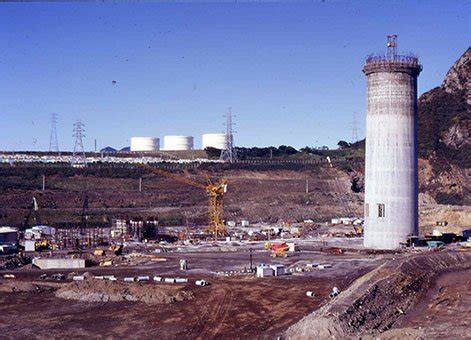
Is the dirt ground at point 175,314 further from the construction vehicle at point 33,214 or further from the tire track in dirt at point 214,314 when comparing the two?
the construction vehicle at point 33,214

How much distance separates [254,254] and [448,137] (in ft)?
229

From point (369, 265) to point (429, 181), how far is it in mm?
61803

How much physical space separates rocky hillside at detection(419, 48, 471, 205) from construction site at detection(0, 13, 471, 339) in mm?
948

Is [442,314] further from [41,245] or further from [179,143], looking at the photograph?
[179,143]

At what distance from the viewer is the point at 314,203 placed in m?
101

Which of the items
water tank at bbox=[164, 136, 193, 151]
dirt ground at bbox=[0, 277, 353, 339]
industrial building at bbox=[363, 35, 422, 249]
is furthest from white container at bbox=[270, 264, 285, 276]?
water tank at bbox=[164, 136, 193, 151]

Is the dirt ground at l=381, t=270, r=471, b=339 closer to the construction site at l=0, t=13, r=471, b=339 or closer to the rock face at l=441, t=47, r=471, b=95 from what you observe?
the construction site at l=0, t=13, r=471, b=339

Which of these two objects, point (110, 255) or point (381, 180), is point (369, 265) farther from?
point (110, 255)

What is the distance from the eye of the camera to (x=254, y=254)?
183ft

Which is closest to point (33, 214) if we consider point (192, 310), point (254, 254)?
point (254, 254)

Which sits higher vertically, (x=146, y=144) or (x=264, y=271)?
(x=146, y=144)

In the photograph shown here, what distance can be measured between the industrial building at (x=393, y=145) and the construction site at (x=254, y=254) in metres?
0.09

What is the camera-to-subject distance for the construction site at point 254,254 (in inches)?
1161

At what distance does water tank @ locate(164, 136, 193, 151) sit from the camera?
168125 mm
